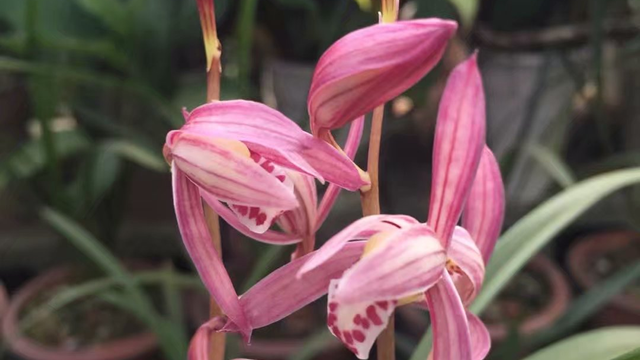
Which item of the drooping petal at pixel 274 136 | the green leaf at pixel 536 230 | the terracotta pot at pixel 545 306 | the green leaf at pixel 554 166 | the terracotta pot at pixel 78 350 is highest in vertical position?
the drooping petal at pixel 274 136

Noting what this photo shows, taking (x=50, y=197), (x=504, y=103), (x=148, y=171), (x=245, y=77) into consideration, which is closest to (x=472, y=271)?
(x=245, y=77)

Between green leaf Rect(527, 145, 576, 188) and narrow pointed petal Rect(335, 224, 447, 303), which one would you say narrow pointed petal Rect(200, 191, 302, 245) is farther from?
green leaf Rect(527, 145, 576, 188)

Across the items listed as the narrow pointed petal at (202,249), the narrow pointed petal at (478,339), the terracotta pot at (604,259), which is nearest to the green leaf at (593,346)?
the narrow pointed petal at (478,339)

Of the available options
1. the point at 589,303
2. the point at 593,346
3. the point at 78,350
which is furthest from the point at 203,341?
the point at 78,350

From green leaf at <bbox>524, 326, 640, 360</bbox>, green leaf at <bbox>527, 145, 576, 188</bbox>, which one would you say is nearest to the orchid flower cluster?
green leaf at <bbox>524, 326, 640, 360</bbox>

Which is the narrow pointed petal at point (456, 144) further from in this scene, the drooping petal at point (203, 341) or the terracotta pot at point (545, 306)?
the terracotta pot at point (545, 306)

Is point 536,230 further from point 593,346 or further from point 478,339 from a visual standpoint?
point 478,339

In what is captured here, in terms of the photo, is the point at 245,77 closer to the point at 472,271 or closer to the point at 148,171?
the point at 148,171
